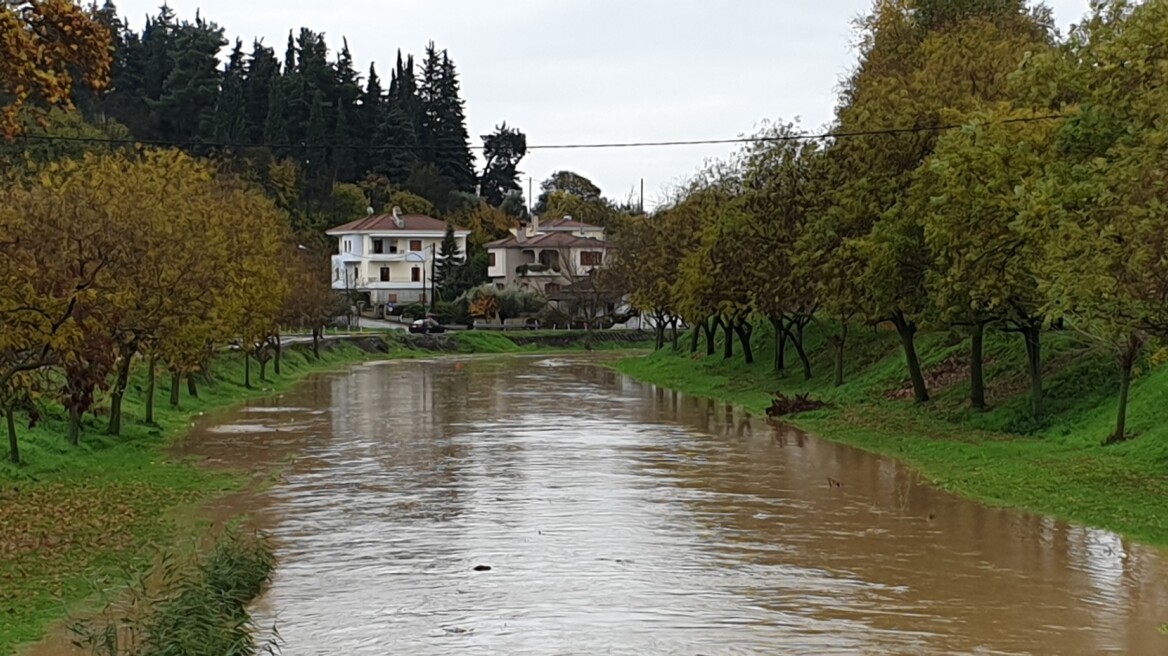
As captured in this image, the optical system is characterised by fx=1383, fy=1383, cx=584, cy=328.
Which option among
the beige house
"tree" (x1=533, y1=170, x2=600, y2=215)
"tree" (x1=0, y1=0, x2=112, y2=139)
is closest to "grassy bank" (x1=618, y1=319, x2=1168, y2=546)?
"tree" (x1=0, y1=0, x2=112, y2=139)

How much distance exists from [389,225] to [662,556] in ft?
315

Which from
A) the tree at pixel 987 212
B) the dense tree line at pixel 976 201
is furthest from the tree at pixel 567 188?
the tree at pixel 987 212

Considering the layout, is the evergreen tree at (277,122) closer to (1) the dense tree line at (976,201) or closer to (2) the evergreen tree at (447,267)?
(2) the evergreen tree at (447,267)

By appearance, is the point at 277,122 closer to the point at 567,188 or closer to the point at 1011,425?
the point at 567,188

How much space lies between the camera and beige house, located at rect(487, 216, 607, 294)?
110m

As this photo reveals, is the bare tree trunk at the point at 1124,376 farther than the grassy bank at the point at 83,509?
Yes

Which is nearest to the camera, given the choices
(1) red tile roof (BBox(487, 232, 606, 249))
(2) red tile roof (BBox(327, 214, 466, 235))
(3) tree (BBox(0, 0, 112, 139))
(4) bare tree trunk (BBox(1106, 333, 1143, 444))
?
(3) tree (BBox(0, 0, 112, 139))

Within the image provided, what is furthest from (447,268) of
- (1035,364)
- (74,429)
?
(1035,364)

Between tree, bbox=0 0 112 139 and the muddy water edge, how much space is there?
5.39 m

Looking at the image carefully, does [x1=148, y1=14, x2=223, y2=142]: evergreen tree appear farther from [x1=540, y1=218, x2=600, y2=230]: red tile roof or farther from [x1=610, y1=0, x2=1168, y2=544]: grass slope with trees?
[x1=610, y1=0, x2=1168, y2=544]: grass slope with trees

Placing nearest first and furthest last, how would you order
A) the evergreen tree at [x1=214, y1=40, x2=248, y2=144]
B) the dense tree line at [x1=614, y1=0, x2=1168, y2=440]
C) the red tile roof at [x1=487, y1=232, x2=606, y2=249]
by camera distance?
the dense tree line at [x1=614, y1=0, x2=1168, y2=440] → the evergreen tree at [x1=214, y1=40, x2=248, y2=144] → the red tile roof at [x1=487, y1=232, x2=606, y2=249]

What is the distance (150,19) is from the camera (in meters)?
148

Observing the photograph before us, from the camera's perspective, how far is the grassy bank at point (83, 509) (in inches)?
559

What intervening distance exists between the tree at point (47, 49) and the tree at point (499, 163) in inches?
5036
